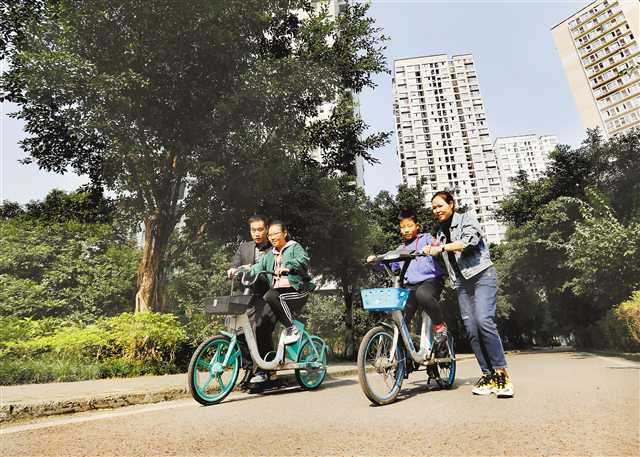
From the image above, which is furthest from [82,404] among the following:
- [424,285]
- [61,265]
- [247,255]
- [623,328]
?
[61,265]

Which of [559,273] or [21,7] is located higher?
[21,7]

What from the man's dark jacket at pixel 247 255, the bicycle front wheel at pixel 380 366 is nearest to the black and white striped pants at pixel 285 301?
the man's dark jacket at pixel 247 255

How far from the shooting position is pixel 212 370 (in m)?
4.15

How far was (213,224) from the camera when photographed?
12859 millimetres

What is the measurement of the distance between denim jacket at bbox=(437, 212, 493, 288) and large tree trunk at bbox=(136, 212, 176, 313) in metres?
9.58

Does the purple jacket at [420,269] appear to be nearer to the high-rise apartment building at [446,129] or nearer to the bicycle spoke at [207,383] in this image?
the bicycle spoke at [207,383]

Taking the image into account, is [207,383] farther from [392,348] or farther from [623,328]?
[623,328]

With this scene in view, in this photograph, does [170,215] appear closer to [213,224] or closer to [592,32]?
[213,224]

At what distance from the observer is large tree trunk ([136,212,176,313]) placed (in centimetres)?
1159

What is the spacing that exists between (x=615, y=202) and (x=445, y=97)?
96739mm

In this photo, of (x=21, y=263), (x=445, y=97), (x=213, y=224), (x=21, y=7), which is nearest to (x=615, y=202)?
(x=213, y=224)

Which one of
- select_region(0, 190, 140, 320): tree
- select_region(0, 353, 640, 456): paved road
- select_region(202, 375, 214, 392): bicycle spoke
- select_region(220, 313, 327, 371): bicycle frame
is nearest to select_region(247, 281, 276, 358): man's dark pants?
select_region(220, 313, 327, 371): bicycle frame

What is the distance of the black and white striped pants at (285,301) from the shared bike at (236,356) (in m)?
0.17

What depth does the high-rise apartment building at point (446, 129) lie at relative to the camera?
101 meters
